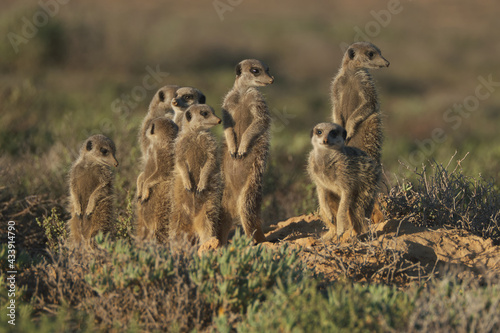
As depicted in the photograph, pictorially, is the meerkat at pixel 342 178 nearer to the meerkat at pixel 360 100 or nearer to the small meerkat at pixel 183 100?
the meerkat at pixel 360 100

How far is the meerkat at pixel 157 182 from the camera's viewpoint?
5.73 metres

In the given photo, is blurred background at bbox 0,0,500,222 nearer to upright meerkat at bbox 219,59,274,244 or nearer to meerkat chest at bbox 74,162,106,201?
meerkat chest at bbox 74,162,106,201

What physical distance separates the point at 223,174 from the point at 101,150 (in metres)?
1.11

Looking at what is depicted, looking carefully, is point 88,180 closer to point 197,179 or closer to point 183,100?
point 197,179

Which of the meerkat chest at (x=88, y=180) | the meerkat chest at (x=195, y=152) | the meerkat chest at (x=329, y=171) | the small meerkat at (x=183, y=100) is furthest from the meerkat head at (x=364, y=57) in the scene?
the meerkat chest at (x=88, y=180)

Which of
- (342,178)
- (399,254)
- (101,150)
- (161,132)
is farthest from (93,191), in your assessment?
(399,254)

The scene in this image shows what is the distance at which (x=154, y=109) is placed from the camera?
21.7ft

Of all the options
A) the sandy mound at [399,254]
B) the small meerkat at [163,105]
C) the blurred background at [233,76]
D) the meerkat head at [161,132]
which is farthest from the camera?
the blurred background at [233,76]

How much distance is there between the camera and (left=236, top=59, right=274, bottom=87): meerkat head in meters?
5.86

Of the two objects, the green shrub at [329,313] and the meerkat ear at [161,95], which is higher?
the meerkat ear at [161,95]

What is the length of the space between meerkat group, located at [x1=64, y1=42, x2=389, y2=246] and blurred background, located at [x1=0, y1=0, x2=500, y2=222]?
90cm

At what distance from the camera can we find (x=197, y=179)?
5672 mm

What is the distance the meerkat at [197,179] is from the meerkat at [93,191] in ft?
1.85

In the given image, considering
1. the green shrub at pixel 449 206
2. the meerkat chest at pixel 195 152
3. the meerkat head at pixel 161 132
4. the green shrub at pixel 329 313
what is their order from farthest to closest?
the meerkat head at pixel 161 132 → the meerkat chest at pixel 195 152 → the green shrub at pixel 449 206 → the green shrub at pixel 329 313
